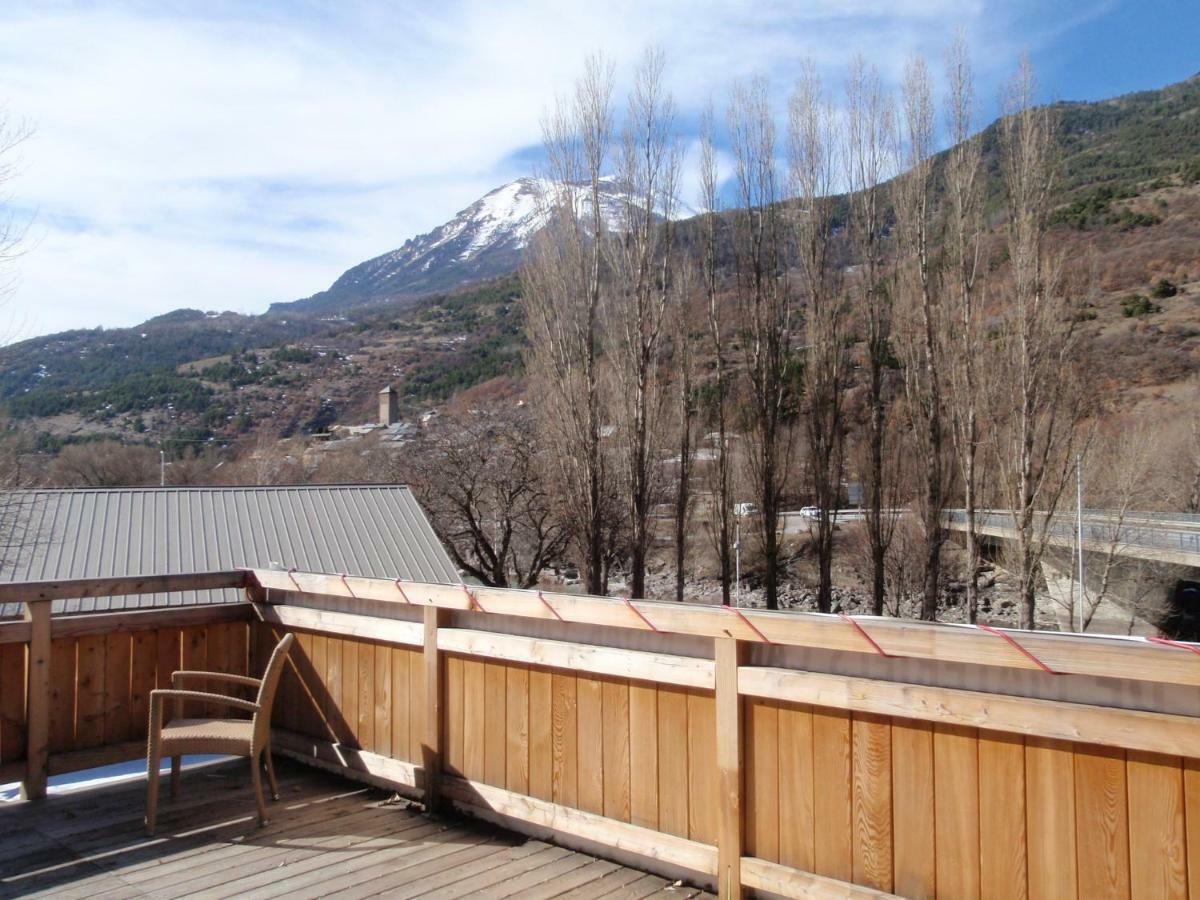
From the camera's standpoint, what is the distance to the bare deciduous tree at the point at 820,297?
70.5 feet

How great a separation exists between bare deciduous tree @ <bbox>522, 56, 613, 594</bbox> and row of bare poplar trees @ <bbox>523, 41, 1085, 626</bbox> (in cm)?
5

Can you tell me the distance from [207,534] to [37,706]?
545cm

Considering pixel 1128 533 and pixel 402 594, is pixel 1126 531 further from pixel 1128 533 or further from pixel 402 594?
pixel 402 594

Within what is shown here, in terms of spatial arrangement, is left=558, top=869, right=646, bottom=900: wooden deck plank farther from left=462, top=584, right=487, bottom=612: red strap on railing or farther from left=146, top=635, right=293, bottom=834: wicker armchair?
left=146, top=635, right=293, bottom=834: wicker armchair

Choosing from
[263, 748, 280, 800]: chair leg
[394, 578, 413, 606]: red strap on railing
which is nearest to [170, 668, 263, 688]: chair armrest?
[263, 748, 280, 800]: chair leg

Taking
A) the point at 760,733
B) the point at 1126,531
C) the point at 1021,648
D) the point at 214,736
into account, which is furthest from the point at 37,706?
the point at 1126,531

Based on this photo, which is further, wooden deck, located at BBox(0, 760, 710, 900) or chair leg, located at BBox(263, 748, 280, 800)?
chair leg, located at BBox(263, 748, 280, 800)

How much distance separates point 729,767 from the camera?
10.9 feet

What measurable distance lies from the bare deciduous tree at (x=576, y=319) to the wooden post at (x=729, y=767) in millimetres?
16999

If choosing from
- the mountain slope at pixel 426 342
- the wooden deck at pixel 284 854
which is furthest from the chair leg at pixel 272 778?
the mountain slope at pixel 426 342

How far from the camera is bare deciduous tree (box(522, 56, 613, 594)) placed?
20.6 m

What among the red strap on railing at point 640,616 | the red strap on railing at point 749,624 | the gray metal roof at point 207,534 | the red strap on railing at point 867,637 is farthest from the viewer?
the gray metal roof at point 207,534

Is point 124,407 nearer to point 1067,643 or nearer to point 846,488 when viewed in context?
point 846,488

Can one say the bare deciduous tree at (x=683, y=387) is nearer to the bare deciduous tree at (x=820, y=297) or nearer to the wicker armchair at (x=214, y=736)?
the bare deciduous tree at (x=820, y=297)
